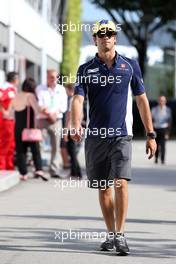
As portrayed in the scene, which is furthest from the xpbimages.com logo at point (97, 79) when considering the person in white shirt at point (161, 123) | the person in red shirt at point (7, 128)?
the person in white shirt at point (161, 123)

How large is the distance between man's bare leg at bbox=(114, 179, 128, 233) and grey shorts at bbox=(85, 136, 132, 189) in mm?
63

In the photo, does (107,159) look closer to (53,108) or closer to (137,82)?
(137,82)

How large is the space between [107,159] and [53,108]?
9045mm

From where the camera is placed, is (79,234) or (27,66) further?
(27,66)

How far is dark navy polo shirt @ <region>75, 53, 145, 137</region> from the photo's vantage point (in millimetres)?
8547

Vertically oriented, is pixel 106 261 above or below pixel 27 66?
below

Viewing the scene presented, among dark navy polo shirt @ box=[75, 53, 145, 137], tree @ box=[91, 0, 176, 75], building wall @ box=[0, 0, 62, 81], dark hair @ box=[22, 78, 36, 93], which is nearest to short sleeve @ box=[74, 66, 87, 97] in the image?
dark navy polo shirt @ box=[75, 53, 145, 137]

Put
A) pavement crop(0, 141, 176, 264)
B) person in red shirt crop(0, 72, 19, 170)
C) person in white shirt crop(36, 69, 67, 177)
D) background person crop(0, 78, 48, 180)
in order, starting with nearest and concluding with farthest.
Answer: pavement crop(0, 141, 176, 264) → person in red shirt crop(0, 72, 19, 170) → background person crop(0, 78, 48, 180) → person in white shirt crop(36, 69, 67, 177)

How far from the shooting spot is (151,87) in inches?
3339

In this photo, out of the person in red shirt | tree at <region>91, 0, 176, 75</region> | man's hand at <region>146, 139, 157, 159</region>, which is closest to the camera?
man's hand at <region>146, 139, 157, 159</region>

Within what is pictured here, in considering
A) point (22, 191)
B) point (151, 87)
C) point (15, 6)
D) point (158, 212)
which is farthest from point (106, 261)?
point (151, 87)

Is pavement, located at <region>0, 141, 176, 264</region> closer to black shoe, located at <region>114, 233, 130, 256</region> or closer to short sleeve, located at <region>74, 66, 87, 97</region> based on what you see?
black shoe, located at <region>114, 233, 130, 256</region>

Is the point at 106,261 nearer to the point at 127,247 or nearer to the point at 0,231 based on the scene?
the point at 127,247

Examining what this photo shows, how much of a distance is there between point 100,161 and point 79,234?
141 cm
